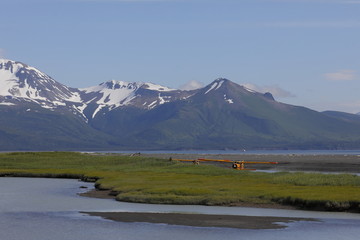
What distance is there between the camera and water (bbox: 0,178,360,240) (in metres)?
54.6

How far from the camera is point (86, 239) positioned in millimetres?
53281

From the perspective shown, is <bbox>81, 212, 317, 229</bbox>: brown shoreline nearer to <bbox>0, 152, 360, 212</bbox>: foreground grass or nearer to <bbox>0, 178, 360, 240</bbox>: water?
<bbox>0, 178, 360, 240</bbox>: water

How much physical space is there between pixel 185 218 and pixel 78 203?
18482 mm

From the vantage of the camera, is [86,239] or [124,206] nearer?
[86,239]

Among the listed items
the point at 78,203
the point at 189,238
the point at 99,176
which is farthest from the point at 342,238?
the point at 99,176

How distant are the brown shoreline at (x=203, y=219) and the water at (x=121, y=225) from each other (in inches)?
59.5

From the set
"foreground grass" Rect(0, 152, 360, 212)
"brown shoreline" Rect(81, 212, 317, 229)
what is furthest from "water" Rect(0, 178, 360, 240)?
"foreground grass" Rect(0, 152, 360, 212)

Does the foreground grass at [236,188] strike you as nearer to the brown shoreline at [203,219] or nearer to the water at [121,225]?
the water at [121,225]

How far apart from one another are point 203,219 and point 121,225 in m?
7.28

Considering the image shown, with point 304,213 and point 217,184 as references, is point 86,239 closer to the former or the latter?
point 304,213

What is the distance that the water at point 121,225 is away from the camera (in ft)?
179

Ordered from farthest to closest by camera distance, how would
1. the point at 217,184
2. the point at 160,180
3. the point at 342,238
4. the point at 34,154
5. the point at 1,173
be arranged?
the point at 34,154 → the point at 1,173 → the point at 160,180 → the point at 217,184 → the point at 342,238

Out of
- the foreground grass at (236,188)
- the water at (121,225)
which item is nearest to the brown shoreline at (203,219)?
the water at (121,225)

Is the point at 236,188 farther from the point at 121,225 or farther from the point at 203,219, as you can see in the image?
the point at 121,225
